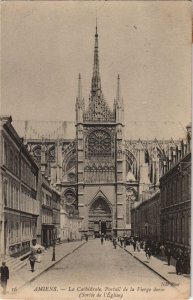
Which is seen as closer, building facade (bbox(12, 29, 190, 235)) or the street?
the street

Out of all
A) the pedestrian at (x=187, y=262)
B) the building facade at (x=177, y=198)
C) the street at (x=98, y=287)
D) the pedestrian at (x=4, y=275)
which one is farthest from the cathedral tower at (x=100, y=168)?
the pedestrian at (x=4, y=275)

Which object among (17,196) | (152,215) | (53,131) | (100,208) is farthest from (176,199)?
(53,131)

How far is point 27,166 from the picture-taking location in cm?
3369

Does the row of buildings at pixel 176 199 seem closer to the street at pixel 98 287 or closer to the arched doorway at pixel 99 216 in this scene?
the street at pixel 98 287

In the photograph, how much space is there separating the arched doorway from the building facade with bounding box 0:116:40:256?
39702 mm

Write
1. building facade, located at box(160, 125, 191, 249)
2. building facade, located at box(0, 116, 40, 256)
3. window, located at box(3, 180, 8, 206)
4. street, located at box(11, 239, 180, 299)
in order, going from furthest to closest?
building facade, located at box(160, 125, 191, 249), window, located at box(3, 180, 8, 206), building facade, located at box(0, 116, 40, 256), street, located at box(11, 239, 180, 299)

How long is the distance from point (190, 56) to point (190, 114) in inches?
82.8

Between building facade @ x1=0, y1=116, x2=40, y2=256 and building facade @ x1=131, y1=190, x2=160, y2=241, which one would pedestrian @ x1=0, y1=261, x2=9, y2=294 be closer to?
building facade @ x1=0, y1=116, x2=40, y2=256

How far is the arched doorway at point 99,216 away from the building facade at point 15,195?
39.7 metres

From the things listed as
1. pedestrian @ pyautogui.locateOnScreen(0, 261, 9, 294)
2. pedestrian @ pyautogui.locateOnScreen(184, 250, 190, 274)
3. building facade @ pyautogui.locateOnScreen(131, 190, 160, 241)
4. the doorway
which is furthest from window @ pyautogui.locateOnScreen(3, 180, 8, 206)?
the doorway

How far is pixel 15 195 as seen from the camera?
92.9 ft

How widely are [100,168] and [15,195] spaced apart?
47.5 m

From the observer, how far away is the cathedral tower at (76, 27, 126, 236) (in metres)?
74.6

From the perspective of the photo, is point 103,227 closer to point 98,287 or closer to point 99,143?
point 99,143
